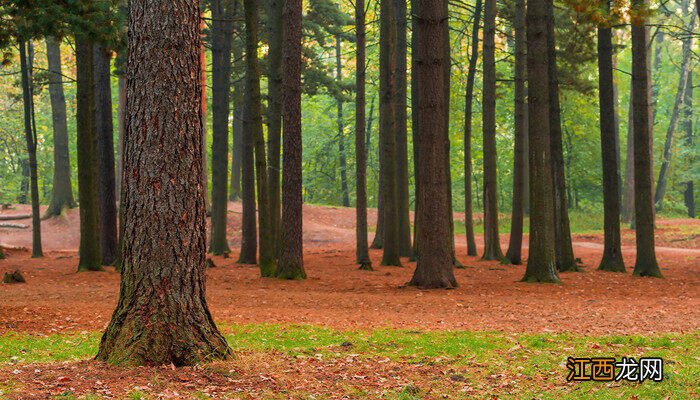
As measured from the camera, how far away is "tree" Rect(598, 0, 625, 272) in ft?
61.6

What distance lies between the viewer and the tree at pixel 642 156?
58.3 ft

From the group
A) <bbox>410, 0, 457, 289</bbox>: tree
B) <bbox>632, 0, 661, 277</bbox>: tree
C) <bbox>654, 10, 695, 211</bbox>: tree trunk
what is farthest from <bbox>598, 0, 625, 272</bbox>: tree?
<bbox>654, 10, 695, 211</bbox>: tree trunk

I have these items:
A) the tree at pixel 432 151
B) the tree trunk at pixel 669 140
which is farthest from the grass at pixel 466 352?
the tree trunk at pixel 669 140

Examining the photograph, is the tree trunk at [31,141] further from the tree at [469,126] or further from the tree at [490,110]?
the tree at [490,110]

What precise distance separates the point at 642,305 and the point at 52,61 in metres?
26.8

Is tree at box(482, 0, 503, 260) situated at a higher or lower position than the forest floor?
higher

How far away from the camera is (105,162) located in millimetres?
19484

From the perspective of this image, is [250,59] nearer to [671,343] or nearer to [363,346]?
[363,346]

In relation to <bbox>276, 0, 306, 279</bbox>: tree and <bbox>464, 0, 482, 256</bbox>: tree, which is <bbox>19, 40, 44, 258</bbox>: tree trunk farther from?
<bbox>464, 0, 482, 256</bbox>: tree

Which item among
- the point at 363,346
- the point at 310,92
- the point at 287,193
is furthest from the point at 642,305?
the point at 310,92

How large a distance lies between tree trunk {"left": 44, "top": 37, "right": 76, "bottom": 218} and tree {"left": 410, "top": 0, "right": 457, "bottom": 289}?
66.6 ft

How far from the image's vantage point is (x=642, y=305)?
12.8 meters

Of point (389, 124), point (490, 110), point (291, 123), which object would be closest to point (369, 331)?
point (291, 123)

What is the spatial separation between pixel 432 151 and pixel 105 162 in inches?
355
